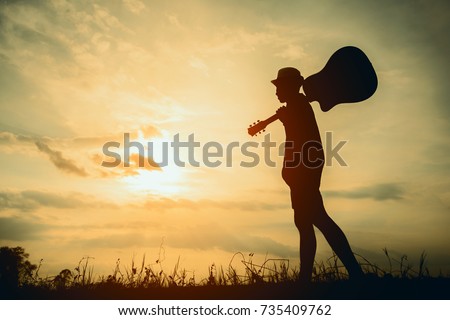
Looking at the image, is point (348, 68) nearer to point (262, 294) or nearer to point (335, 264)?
point (335, 264)

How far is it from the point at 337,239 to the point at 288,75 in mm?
2682

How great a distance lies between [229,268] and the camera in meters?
7.66

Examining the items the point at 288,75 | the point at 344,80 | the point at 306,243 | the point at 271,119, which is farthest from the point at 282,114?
the point at 306,243

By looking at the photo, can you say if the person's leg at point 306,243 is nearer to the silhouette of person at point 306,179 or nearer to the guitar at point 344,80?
the silhouette of person at point 306,179

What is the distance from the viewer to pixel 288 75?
7.49 m

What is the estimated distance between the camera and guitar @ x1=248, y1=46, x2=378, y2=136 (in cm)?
718

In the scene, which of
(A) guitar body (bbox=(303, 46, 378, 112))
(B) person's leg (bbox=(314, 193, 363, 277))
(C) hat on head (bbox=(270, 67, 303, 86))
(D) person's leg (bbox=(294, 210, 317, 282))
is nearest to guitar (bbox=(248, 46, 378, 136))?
(A) guitar body (bbox=(303, 46, 378, 112))

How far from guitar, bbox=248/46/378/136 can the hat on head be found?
225 mm

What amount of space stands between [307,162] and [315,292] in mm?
1916

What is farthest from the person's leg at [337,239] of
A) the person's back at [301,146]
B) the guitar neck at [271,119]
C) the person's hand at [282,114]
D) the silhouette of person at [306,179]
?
the guitar neck at [271,119]

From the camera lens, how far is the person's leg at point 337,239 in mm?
6809

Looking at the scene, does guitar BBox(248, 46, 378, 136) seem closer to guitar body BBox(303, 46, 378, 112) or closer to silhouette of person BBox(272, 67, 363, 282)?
guitar body BBox(303, 46, 378, 112)
